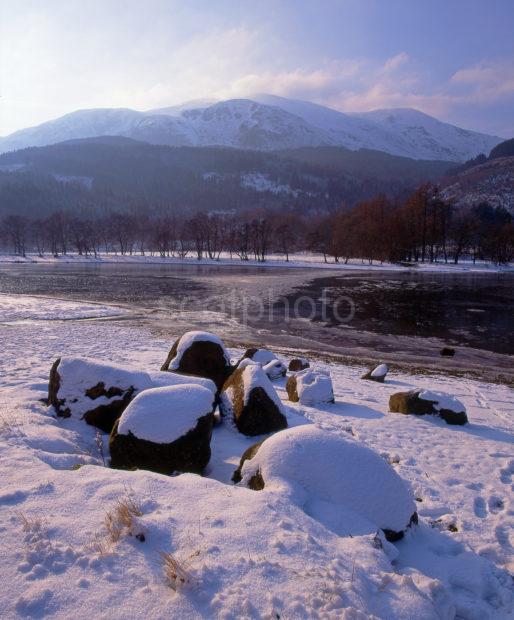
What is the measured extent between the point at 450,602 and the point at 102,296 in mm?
39689

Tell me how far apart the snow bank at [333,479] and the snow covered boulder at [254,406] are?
2.73 metres

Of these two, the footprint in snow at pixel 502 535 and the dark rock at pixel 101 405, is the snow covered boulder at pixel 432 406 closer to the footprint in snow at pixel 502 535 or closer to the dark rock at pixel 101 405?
the footprint in snow at pixel 502 535

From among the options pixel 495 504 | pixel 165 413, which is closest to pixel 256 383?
pixel 165 413

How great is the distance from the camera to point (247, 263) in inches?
4003

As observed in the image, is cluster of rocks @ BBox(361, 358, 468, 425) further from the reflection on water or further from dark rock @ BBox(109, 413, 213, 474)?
the reflection on water

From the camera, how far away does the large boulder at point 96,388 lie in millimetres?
8875

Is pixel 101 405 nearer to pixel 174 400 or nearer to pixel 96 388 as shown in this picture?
pixel 96 388

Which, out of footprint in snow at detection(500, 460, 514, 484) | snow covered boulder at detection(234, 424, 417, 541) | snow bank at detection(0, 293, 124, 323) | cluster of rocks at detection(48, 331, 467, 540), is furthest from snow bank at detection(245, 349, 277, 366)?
snow bank at detection(0, 293, 124, 323)

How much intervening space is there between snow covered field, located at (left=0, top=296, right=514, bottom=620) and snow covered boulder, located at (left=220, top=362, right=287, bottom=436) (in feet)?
1.74

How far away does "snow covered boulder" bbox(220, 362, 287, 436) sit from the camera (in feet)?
29.5

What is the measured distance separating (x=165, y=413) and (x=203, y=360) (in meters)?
5.01

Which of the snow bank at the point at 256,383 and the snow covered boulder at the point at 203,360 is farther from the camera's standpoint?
the snow covered boulder at the point at 203,360

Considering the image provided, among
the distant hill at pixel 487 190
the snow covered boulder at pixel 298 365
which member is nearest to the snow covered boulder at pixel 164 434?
the snow covered boulder at pixel 298 365

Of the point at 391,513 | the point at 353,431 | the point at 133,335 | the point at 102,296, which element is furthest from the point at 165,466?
the point at 102,296
